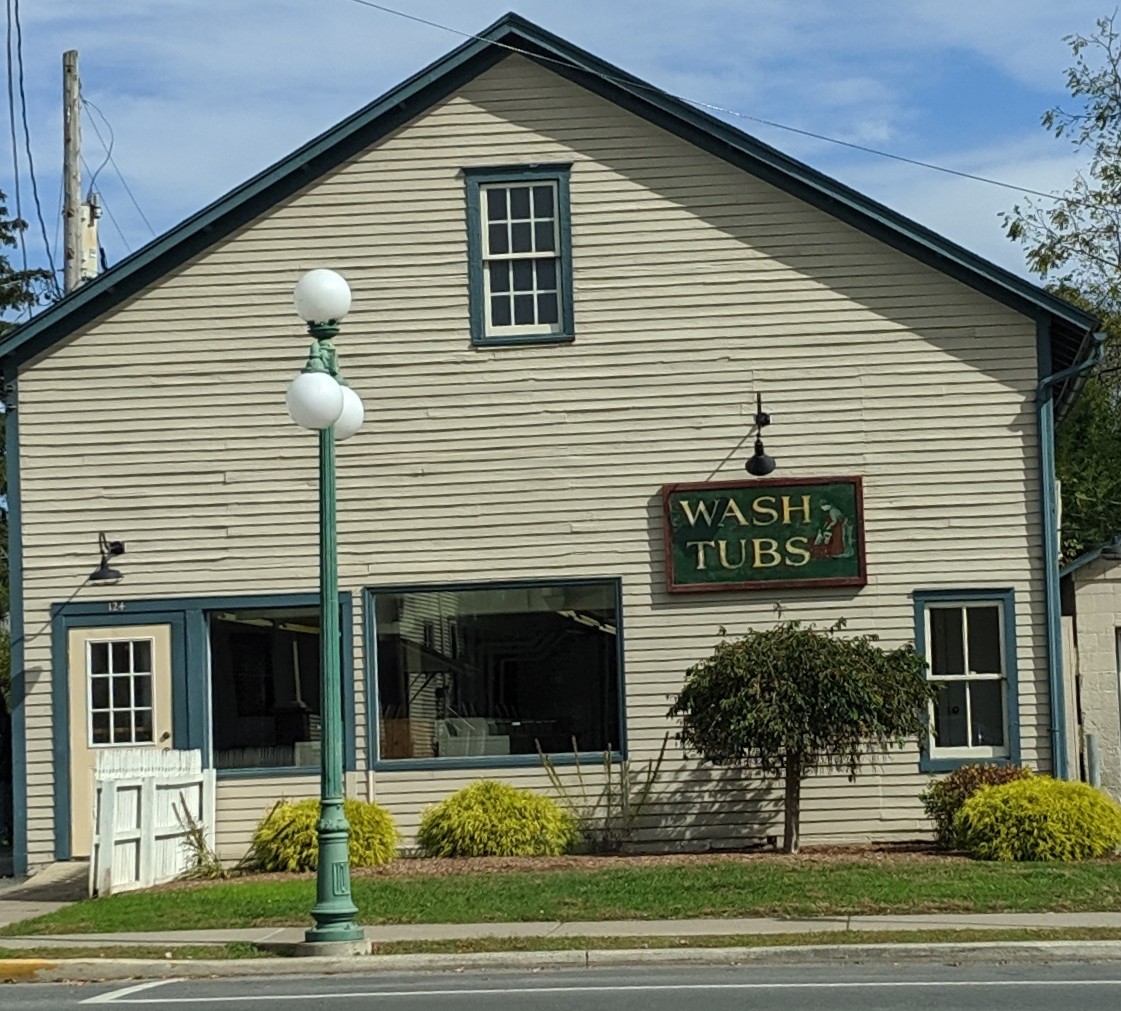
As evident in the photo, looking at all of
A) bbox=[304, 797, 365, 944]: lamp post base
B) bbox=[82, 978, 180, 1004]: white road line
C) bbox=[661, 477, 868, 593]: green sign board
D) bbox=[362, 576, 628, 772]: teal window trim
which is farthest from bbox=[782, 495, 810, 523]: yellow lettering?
bbox=[82, 978, 180, 1004]: white road line

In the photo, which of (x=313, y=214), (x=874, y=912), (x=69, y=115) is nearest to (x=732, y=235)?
(x=313, y=214)

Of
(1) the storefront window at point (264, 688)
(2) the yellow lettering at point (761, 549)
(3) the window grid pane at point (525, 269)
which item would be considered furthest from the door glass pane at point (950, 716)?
(1) the storefront window at point (264, 688)

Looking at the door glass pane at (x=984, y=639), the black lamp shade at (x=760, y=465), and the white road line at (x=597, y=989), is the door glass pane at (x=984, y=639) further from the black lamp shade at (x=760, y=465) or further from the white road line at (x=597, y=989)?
the white road line at (x=597, y=989)

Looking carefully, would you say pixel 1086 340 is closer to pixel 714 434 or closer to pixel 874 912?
pixel 714 434

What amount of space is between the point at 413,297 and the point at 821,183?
168 inches

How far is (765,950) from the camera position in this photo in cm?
1230

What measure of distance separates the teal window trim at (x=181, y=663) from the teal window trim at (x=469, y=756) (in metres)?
0.17

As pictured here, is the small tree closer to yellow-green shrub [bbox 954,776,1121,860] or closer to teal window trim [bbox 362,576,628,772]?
yellow-green shrub [bbox 954,776,1121,860]

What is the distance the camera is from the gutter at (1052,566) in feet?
60.8

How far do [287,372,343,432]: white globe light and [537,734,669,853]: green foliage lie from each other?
682 centimetres

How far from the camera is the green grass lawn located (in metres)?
14.1

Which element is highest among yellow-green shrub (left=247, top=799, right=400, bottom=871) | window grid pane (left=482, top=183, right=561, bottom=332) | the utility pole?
the utility pole

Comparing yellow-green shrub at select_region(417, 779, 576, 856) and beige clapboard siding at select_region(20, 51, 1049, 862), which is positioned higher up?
beige clapboard siding at select_region(20, 51, 1049, 862)

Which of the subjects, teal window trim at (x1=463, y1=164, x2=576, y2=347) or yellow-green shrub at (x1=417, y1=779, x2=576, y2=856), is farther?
teal window trim at (x1=463, y1=164, x2=576, y2=347)
